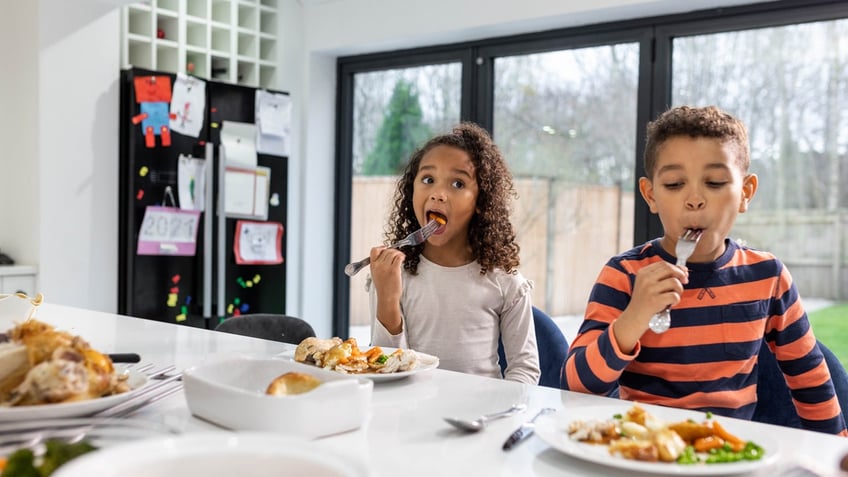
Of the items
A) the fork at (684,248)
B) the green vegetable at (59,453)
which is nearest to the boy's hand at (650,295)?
the fork at (684,248)

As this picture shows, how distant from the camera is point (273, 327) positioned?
1.95 meters

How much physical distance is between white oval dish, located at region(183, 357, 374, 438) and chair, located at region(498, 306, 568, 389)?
3.23ft

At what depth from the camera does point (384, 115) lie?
14.5 feet

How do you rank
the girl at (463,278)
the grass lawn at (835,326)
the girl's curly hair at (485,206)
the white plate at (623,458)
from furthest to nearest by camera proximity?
the grass lawn at (835,326) → the girl's curly hair at (485,206) → the girl at (463,278) → the white plate at (623,458)

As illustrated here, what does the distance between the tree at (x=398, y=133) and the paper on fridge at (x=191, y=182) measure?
3.53 ft

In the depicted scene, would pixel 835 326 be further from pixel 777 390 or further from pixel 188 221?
pixel 188 221

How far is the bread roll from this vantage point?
0.82m

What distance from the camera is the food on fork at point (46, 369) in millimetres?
760

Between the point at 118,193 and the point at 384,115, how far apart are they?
60.4 inches

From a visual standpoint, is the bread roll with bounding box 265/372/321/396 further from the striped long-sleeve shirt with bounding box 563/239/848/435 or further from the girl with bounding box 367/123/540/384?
the girl with bounding box 367/123/540/384

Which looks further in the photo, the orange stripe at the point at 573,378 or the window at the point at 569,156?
the window at the point at 569,156

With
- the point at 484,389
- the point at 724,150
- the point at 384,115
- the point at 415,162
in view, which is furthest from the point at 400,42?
the point at 484,389

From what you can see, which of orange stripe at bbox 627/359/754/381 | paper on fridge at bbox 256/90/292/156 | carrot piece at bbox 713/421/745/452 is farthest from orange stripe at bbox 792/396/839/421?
paper on fridge at bbox 256/90/292/156

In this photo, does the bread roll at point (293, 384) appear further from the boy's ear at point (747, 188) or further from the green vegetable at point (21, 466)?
the boy's ear at point (747, 188)
